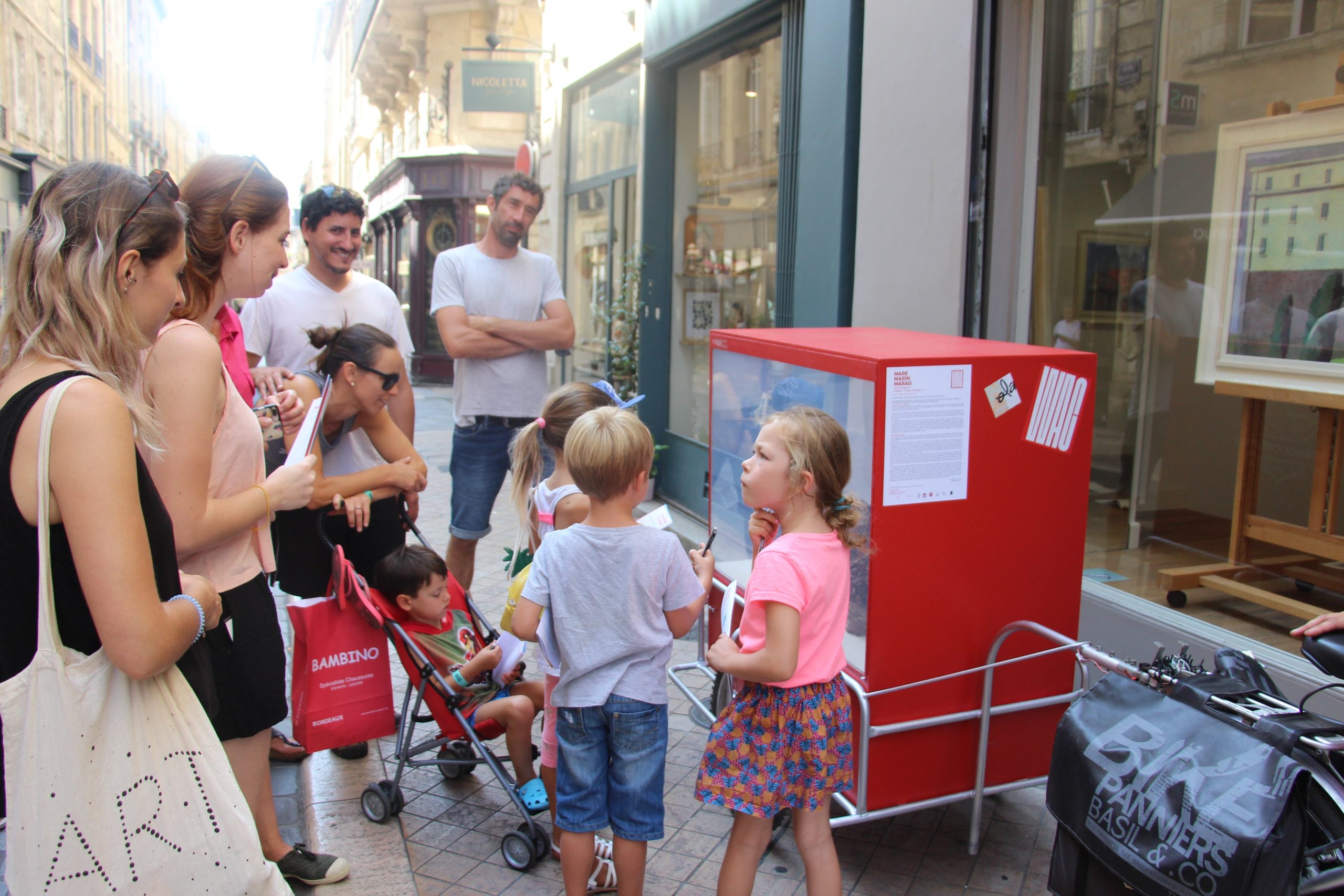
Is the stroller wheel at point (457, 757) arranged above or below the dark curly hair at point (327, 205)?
below

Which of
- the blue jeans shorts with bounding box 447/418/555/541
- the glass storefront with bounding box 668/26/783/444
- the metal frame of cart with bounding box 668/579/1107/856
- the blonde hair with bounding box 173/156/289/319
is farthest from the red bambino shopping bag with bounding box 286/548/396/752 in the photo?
the glass storefront with bounding box 668/26/783/444

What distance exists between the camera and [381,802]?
10.2 feet

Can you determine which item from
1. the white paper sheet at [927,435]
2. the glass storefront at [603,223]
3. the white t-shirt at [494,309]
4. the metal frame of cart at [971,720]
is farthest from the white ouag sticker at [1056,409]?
the glass storefront at [603,223]

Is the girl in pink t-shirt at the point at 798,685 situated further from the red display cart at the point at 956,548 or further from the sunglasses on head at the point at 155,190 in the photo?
the sunglasses on head at the point at 155,190

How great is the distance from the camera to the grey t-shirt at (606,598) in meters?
2.40

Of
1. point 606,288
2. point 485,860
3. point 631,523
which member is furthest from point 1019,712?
point 606,288

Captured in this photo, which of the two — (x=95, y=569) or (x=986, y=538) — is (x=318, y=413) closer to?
(x=95, y=569)

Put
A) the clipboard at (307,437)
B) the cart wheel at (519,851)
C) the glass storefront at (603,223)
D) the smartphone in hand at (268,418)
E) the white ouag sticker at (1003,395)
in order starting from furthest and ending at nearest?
the glass storefront at (603,223) → the cart wheel at (519,851) → the smartphone in hand at (268,418) → the white ouag sticker at (1003,395) → the clipboard at (307,437)

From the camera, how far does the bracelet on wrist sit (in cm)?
170

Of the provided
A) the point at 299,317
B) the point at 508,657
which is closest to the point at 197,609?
the point at 508,657

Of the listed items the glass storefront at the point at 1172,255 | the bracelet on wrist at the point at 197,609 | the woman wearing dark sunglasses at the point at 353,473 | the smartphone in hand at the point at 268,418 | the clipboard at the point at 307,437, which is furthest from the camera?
the glass storefront at the point at 1172,255

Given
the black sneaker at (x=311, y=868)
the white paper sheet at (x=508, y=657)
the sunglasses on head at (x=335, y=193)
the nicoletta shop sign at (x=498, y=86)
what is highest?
the nicoletta shop sign at (x=498, y=86)

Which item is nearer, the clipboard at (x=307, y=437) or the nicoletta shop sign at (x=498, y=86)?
the clipboard at (x=307, y=437)

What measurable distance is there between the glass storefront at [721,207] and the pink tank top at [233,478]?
3.99 meters
